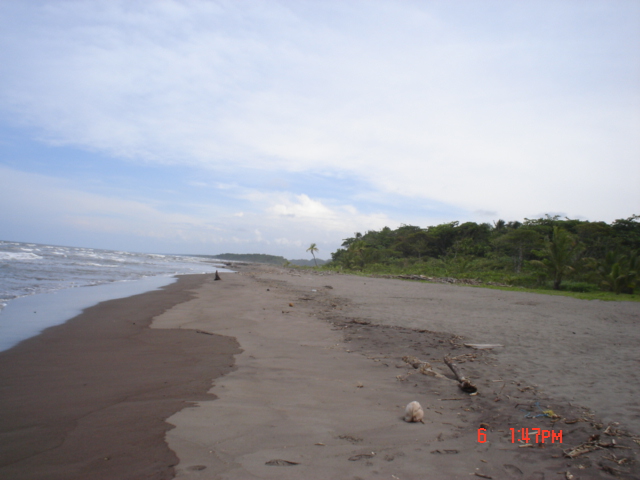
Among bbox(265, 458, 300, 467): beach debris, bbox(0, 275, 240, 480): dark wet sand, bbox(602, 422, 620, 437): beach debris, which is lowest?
bbox(0, 275, 240, 480): dark wet sand

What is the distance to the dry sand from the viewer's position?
9.07 ft

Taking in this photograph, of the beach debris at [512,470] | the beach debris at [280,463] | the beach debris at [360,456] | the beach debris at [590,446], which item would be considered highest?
the beach debris at [590,446]

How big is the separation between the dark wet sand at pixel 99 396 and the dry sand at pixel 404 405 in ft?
0.91

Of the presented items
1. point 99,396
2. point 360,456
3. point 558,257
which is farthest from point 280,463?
point 558,257

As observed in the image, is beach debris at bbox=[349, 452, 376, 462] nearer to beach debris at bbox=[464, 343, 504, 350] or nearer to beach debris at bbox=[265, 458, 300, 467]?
beach debris at bbox=[265, 458, 300, 467]

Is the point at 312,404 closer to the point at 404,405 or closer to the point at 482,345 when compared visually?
the point at 404,405

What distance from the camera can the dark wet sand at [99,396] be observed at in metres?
2.72

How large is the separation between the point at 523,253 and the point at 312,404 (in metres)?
41.4

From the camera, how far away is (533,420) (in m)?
3.62

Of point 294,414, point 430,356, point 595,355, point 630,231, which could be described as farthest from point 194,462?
point 630,231

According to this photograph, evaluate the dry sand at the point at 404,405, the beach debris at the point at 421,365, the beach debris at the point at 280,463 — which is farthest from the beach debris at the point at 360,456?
the beach debris at the point at 421,365

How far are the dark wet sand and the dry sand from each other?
0.91ft

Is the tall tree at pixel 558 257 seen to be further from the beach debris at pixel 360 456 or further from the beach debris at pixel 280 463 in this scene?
the beach debris at pixel 280 463
